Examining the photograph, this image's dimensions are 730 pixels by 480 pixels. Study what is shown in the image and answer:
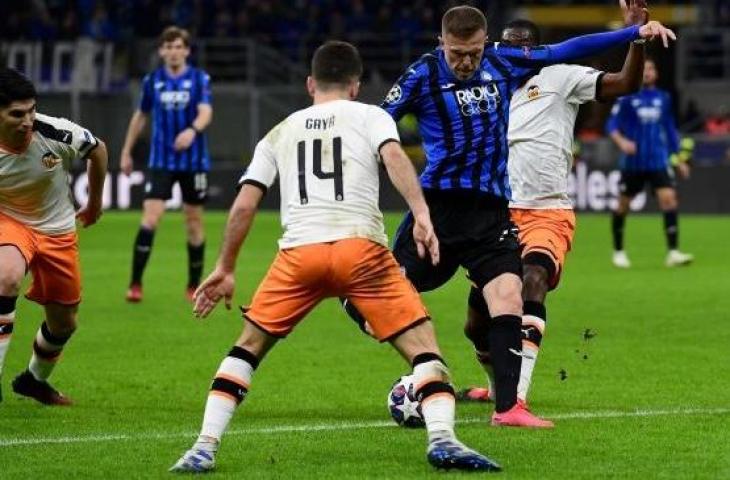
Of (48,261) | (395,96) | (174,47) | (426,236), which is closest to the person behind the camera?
(426,236)

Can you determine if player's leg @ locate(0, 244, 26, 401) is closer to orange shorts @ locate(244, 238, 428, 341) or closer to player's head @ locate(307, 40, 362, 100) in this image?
orange shorts @ locate(244, 238, 428, 341)

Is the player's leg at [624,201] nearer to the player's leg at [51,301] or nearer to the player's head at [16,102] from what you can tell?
the player's leg at [51,301]

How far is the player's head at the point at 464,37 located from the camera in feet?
28.1

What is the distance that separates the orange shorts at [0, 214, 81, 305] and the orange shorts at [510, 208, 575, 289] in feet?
8.38

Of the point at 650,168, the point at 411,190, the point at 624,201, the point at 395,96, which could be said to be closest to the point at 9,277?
the point at 395,96

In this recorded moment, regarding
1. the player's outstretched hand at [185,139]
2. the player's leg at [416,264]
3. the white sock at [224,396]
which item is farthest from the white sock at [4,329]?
the player's outstretched hand at [185,139]

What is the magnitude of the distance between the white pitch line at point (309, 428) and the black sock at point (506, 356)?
401mm

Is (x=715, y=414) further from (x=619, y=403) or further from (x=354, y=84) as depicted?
(x=354, y=84)

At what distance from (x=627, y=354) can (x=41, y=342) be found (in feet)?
14.9

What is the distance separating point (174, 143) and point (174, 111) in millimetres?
425

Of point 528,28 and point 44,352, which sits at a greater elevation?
point 528,28

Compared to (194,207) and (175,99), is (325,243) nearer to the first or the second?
(194,207)

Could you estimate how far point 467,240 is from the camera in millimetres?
9039

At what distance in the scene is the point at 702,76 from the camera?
38.4 metres
